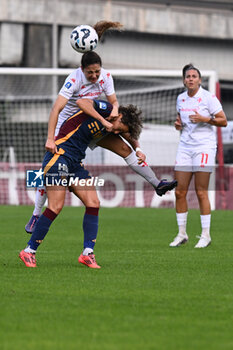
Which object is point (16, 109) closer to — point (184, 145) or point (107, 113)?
point (184, 145)

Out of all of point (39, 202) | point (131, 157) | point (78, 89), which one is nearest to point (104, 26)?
point (78, 89)

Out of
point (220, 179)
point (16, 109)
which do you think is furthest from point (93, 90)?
point (16, 109)

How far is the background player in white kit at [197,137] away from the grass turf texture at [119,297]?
0.67m

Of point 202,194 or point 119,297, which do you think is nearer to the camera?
point 119,297

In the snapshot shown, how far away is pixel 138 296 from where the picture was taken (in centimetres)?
679

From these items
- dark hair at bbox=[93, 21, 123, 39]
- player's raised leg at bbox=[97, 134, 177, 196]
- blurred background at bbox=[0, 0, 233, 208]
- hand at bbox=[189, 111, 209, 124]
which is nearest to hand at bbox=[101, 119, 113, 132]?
player's raised leg at bbox=[97, 134, 177, 196]

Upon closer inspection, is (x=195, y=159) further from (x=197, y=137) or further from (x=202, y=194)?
(x=202, y=194)

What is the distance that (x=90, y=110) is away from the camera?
28.1ft

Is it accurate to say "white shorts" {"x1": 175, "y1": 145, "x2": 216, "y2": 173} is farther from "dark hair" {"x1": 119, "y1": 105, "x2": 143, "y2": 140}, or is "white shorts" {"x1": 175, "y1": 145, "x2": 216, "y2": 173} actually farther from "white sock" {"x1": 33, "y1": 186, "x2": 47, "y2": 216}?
"dark hair" {"x1": 119, "y1": 105, "x2": 143, "y2": 140}

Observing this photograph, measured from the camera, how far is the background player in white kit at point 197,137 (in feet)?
36.2

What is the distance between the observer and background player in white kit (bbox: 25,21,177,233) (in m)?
8.52

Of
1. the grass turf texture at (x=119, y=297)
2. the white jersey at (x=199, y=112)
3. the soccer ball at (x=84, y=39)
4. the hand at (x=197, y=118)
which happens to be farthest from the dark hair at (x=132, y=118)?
the white jersey at (x=199, y=112)

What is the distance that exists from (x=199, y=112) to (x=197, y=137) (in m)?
0.31

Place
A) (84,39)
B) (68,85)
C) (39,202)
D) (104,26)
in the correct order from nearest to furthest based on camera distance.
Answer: (68,85) < (84,39) < (104,26) < (39,202)
